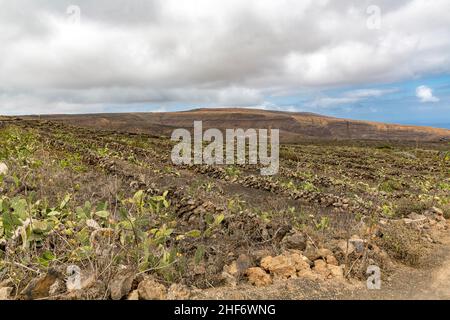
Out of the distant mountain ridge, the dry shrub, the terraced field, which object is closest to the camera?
the terraced field

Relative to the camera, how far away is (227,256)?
13.9 ft

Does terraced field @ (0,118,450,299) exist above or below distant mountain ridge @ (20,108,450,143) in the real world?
below

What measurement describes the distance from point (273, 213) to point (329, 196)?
229 cm

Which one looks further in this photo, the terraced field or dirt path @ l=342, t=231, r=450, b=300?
dirt path @ l=342, t=231, r=450, b=300

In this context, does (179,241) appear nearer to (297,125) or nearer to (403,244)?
(403,244)

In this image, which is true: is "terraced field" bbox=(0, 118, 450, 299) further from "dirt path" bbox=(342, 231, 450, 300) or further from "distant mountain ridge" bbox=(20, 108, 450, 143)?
"distant mountain ridge" bbox=(20, 108, 450, 143)

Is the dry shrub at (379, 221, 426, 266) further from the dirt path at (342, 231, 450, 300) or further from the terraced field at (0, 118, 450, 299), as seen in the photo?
the dirt path at (342, 231, 450, 300)

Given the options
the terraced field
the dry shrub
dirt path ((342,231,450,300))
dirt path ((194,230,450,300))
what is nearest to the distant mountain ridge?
the terraced field

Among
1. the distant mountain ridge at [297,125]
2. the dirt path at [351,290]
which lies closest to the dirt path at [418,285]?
the dirt path at [351,290]

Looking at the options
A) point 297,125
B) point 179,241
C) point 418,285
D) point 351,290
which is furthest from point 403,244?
point 297,125

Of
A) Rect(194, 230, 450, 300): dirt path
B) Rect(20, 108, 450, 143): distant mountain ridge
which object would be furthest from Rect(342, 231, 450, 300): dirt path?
Rect(20, 108, 450, 143): distant mountain ridge

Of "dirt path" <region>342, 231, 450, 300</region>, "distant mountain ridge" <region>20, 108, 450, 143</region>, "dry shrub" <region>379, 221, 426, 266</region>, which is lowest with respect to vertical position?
"dirt path" <region>342, 231, 450, 300</region>

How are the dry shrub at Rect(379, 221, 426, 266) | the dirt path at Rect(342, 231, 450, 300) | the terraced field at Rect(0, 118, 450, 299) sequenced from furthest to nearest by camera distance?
the dry shrub at Rect(379, 221, 426, 266) < the dirt path at Rect(342, 231, 450, 300) < the terraced field at Rect(0, 118, 450, 299)
